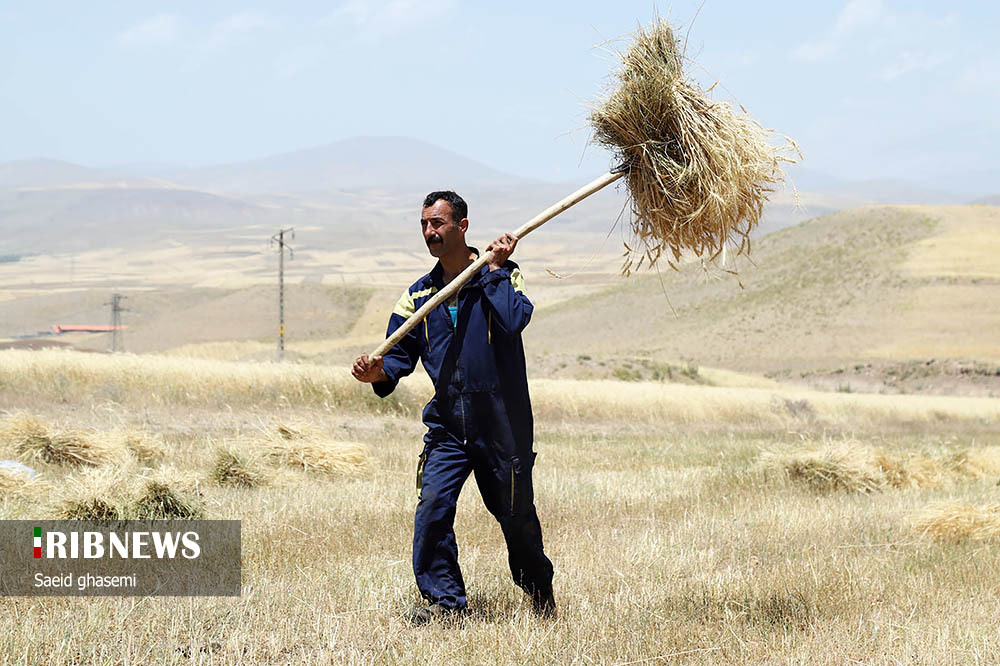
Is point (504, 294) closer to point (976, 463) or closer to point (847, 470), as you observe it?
point (847, 470)

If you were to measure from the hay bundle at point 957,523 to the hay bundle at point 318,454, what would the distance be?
594cm

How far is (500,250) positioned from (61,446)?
306 inches

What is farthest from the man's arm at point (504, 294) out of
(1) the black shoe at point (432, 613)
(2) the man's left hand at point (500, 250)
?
(1) the black shoe at point (432, 613)

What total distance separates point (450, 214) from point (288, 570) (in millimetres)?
2549

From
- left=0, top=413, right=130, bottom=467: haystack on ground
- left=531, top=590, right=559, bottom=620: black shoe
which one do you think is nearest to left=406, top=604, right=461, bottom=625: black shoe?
left=531, top=590, right=559, bottom=620: black shoe

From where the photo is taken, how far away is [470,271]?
5.55 m

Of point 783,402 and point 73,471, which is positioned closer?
point 73,471

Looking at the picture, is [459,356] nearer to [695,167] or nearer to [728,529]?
[695,167]

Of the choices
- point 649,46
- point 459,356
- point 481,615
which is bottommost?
point 481,615

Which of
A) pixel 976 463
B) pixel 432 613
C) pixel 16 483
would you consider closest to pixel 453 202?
pixel 432 613

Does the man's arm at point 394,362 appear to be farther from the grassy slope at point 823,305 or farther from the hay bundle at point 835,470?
the grassy slope at point 823,305

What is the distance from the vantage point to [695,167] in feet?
19.0

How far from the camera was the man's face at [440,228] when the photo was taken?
229 inches

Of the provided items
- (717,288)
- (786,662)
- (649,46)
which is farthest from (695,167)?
(717,288)
